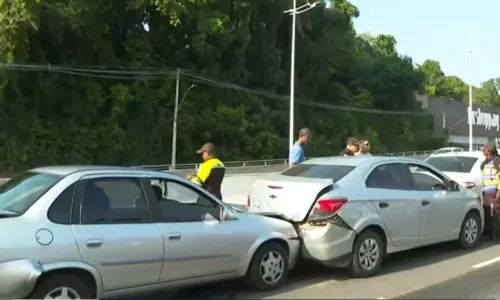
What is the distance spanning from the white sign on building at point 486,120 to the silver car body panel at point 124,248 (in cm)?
6856

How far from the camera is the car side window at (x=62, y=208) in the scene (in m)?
5.69

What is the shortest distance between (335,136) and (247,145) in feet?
47.8

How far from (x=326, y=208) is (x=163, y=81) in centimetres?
3903

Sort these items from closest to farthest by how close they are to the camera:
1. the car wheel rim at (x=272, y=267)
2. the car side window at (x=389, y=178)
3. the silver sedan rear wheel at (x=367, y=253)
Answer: the car wheel rim at (x=272, y=267), the silver sedan rear wheel at (x=367, y=253), the car side window at (x=389, y=178)

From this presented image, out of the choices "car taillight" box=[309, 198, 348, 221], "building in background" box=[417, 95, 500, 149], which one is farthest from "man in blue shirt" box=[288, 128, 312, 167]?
"building in background" box=[417, 95, 500, 149]

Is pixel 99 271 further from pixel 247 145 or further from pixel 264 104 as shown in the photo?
pixel 264 104

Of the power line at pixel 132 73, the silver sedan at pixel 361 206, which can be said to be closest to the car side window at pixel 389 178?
the silver sedan at pixel 361 206

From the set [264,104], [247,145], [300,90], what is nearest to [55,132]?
[247,145]

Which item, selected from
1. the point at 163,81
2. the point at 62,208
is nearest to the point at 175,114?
the point at 163,81

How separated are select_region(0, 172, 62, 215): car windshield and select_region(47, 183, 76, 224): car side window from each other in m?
0.17

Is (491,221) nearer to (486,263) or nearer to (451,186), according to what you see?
(451,186)

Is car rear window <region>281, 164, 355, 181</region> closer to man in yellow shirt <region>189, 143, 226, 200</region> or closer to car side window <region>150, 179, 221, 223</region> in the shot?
man in yellow shirt <region>189, 143, 226, 200</region>

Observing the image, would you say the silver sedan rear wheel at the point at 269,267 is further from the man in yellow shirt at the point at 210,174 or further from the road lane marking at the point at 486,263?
the road lane marking at the point at 486,263

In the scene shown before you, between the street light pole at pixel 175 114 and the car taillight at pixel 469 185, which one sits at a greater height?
the street light pole at pixel 175 114
